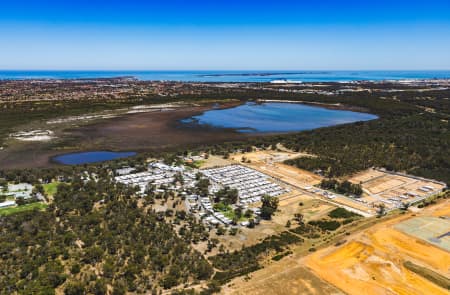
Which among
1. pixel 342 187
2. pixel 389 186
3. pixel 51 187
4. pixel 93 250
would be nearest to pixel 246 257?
pixel 93 250

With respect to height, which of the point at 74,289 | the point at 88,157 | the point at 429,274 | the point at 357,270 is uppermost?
the point at 74,289

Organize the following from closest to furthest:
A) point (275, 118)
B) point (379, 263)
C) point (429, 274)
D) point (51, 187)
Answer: point (429, 274) → point (379, 263) → point (51, 187) → point (275, 118)

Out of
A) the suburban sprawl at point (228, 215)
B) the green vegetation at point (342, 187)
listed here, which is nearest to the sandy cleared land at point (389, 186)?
the suburban sprawl at point (228, 215)

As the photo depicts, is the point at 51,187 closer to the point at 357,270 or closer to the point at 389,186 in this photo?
the point at 357,270

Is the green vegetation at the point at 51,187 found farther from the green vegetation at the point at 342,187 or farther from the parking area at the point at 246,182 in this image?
the green vegetation at the point at 342,187

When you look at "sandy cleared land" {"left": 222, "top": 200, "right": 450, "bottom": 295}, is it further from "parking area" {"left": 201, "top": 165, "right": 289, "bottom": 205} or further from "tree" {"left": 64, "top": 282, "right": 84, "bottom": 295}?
"parking area" {"left": 201, "top": 165, "right": 289, "bottom": 205}

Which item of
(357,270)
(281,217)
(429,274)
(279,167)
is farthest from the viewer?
(279,167)
